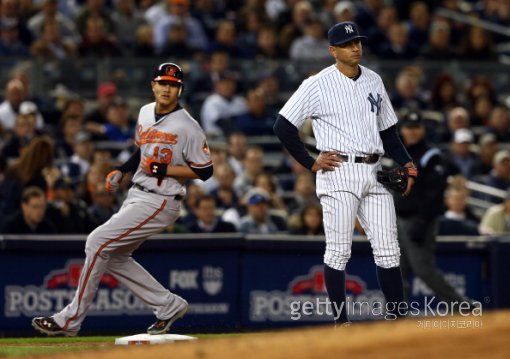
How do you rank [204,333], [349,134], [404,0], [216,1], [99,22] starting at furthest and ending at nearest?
1. [404,0]
2. [216,1]
3. [99,22]
4. [204,333]
5. [349,134]

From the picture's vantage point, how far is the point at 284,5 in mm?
20094

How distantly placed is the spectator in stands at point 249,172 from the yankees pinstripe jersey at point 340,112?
591 cm

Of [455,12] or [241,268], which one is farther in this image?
[455,12]

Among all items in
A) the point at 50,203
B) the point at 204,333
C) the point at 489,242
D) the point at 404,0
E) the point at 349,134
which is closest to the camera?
the point at 349,134

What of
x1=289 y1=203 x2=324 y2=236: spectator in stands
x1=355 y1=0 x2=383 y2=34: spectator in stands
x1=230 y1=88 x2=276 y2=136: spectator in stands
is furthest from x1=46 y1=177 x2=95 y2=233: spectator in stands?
x1=355 y1=0 x2=383 y2=34: spectator in stands

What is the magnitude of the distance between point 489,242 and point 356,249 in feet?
5.16

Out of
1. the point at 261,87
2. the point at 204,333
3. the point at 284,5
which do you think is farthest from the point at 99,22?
the point at 204,333

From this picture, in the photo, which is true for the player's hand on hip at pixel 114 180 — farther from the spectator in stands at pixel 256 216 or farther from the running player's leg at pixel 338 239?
the spectator in stands at pixel 256 216

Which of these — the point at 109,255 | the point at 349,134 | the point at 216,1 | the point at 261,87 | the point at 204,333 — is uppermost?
the point at 216,1

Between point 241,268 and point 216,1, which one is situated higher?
point 216,1

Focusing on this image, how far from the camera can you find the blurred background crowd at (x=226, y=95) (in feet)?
45.1

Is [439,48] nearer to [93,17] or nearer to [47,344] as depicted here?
[93,17]

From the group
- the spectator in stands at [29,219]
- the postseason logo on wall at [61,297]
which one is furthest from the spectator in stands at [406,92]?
the spectator in stands at [29,219]

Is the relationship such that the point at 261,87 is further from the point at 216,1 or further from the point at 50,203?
the point at 50,203
